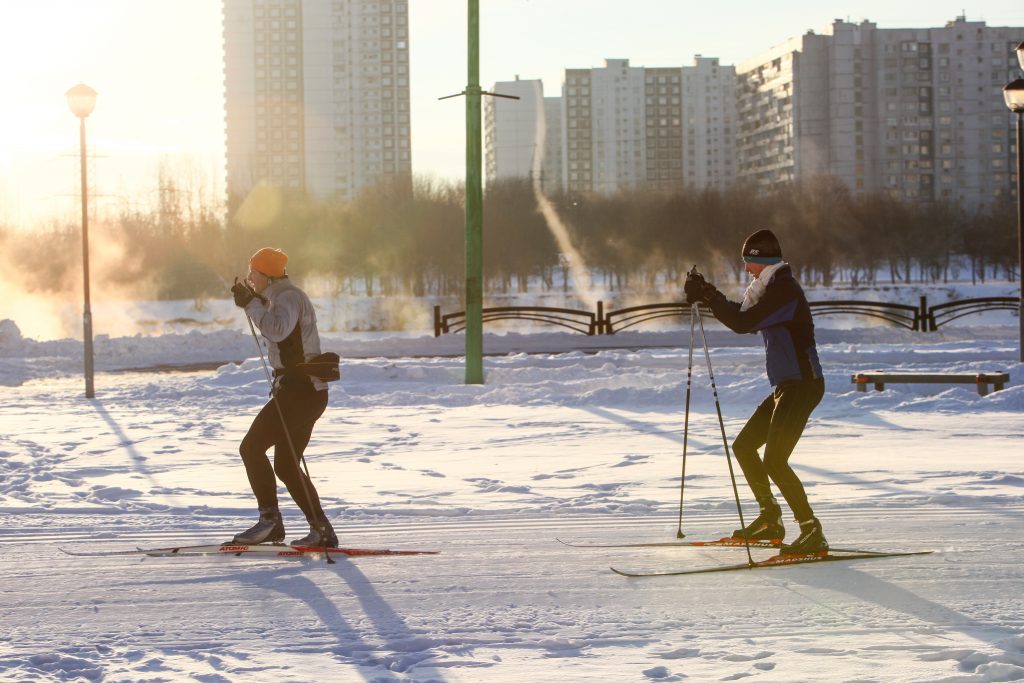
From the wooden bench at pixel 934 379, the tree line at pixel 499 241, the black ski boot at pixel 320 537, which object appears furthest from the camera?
the tree line at pixel 499 241

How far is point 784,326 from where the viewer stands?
22.0 ft

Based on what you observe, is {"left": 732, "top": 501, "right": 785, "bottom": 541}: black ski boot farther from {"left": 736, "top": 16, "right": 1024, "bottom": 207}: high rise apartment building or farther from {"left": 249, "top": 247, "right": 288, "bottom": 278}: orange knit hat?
{"left": 736, "top": 16, "right": 1024, "bottom": 207}: high rise apartment building

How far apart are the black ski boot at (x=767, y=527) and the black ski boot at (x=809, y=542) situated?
0.29 meters

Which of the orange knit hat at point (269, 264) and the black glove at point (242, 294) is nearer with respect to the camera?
the black glove at point (242, 294)

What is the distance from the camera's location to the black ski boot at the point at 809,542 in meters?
6.91

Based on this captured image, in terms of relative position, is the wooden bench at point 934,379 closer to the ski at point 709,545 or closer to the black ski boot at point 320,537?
the ski at point 709,545

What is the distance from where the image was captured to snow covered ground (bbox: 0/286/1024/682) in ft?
17.1

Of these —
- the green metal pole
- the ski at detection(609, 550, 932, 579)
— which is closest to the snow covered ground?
the ski at detection(609, 550, 932, 579)

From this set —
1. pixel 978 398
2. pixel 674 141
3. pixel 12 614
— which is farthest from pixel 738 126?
pixel 12 614

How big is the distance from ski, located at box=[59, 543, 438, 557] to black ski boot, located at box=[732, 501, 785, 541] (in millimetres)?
1887

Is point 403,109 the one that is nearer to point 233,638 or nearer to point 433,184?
point 433,184

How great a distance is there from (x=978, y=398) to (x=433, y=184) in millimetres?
56455

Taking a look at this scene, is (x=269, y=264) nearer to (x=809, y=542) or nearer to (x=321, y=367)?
(x=321, y=367)

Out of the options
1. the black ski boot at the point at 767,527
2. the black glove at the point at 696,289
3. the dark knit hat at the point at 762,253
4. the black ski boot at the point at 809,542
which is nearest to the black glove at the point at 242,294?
the black glove at the point at 696,289
